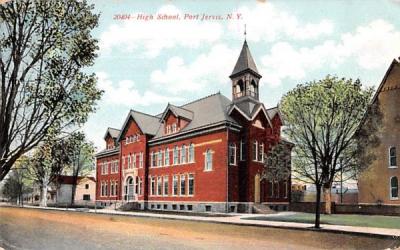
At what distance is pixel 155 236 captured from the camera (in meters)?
2.58

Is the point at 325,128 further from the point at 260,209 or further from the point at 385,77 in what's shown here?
the point at 260,209

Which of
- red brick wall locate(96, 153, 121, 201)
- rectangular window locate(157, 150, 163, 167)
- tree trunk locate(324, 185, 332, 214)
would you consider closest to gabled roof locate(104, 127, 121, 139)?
red brick wall locate(96, 153, 121, 201)

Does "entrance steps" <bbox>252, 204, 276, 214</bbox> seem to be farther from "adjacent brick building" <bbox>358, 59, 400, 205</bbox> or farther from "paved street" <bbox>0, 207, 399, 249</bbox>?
"adjacent brick building" <bbox>358, 59, 400, 205</bbox>

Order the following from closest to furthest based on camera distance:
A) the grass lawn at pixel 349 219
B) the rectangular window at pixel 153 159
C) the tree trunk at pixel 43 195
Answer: the grass lawn at pixel 349 219 → the rectangular window at pixel 153 159 → the tree trunk at pixel 43 195

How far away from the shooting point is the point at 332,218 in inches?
107

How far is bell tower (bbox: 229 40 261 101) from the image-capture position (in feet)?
8.28

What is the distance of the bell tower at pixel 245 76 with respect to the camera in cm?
252

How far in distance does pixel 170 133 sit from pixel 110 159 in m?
0.50

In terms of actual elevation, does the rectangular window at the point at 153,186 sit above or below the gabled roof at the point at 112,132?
below

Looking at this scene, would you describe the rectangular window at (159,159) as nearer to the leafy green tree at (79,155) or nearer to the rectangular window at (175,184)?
the rectangular window at (175,184)

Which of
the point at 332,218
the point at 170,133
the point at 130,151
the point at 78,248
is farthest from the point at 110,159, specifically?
the point at 332,218

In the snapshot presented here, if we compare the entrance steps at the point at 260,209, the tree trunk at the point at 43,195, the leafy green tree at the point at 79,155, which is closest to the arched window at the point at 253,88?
the entrance steps at the point at 260,209

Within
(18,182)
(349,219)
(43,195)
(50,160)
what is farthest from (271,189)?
(18,182)

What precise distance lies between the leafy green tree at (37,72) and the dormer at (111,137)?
1.21 feet
